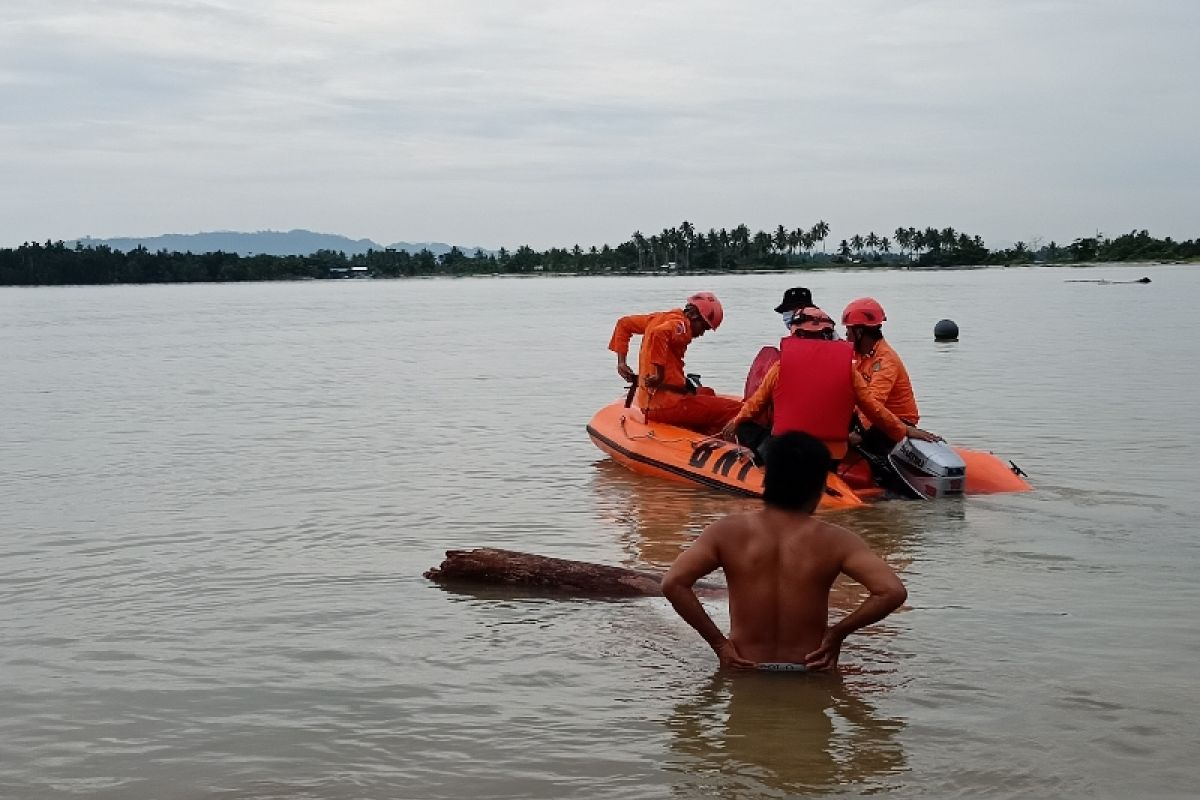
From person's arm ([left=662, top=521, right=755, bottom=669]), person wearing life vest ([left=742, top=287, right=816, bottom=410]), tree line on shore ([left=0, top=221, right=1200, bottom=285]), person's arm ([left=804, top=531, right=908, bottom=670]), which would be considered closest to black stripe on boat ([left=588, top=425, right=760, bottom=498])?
person wearing life vest ([left=742, top=287, right=816, bottom=410])

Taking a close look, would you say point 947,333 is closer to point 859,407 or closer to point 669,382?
point 669,382

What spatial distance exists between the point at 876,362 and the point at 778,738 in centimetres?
538

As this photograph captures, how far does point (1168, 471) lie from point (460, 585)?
756 centimetres

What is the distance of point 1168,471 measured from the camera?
12492 millimetres

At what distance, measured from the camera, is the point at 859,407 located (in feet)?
32.0

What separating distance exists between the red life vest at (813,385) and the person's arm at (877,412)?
55mm

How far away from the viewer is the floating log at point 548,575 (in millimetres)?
7617

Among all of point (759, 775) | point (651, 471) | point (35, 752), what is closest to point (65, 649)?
point (35, 752)

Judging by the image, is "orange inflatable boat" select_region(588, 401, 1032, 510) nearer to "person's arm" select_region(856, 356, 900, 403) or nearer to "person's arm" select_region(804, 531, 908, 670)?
"person's arm" select_region(856, 356, 900, 403)

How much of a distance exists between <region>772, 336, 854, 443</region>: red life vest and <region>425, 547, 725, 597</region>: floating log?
2303mm

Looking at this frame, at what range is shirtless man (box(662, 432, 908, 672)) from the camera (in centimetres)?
518

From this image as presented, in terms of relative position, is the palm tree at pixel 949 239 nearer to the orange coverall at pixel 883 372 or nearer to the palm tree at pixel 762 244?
the palm tree at pixel 762 244

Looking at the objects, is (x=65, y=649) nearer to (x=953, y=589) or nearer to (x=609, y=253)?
(x=953, y=589)

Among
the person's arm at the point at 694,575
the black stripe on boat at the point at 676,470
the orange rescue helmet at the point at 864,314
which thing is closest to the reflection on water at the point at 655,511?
the black stripe on boat at the point at 676,470
